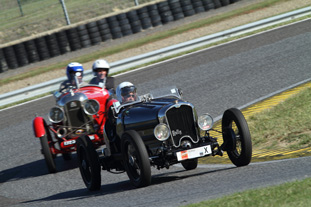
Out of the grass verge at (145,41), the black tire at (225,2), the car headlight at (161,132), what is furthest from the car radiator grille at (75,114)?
the black tire at (225,2)

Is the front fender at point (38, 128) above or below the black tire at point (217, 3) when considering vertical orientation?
below

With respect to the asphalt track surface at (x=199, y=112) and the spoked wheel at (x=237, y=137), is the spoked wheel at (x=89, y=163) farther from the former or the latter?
the spoked wheel at (x=237, y=137)

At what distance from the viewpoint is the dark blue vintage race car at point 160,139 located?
257 inches

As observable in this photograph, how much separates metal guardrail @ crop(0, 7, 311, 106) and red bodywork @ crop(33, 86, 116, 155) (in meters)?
5.87

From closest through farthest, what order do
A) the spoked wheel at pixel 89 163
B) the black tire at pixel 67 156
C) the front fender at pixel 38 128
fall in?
the spoked wheel at pixel 89 163
the front fender at pixel 38 128
the black tire at pixel 67 156

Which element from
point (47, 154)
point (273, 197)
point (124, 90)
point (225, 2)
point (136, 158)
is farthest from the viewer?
point (225, 2)

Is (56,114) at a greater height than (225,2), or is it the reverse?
(225,2)

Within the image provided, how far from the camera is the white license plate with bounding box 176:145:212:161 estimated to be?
6.48 meters

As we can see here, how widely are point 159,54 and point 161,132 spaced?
10774 millimetres

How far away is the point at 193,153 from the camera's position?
6.52 m

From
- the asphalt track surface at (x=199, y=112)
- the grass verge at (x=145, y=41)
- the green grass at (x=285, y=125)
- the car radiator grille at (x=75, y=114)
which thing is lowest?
the green grass at (x=285, y=125)

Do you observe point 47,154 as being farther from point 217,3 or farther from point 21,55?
point 217,3

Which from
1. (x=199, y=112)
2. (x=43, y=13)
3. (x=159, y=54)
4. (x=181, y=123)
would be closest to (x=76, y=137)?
(x=199, y=112)

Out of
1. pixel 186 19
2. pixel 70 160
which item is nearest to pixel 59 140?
pixel 70 160
